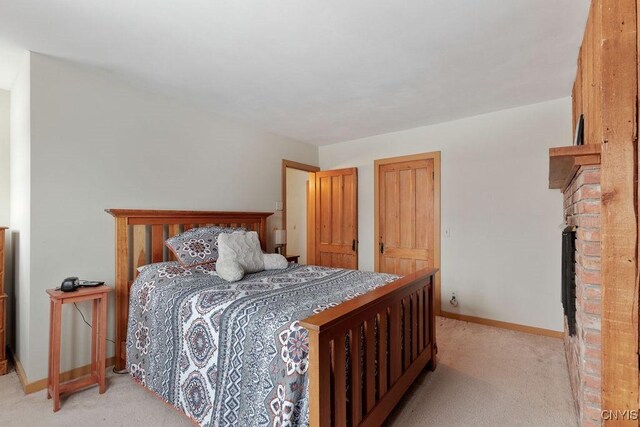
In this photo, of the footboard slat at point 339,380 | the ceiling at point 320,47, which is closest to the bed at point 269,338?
the footboard slat at point 339,380

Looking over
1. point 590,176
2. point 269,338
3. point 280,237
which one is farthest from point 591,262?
point 280,237

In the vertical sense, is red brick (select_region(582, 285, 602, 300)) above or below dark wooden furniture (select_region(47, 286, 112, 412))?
above

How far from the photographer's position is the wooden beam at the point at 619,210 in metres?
1.29

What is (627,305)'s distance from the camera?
1.29 meters

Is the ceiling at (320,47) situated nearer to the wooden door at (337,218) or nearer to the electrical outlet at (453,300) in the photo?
the wooden door at (337,218)

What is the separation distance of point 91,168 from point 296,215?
3860 millimetres

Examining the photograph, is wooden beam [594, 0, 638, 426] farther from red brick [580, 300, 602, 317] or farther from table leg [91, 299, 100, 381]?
table leg [91, 299, 100, 381]

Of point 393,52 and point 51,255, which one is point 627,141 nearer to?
point 393,52

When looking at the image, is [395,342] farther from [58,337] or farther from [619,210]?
[58,337]

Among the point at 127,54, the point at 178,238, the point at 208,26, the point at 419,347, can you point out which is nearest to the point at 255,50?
the point at 208,26

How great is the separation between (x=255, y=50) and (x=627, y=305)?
8.19ft

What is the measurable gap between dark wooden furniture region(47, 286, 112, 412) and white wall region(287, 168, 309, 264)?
371 centimetres

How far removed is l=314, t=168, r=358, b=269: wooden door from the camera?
15.0 ft

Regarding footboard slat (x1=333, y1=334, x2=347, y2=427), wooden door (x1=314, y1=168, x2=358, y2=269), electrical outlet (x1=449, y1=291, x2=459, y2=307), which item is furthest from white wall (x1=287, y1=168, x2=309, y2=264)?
footboard slat (x1=333, y1=334, x2=347, y2=427)
